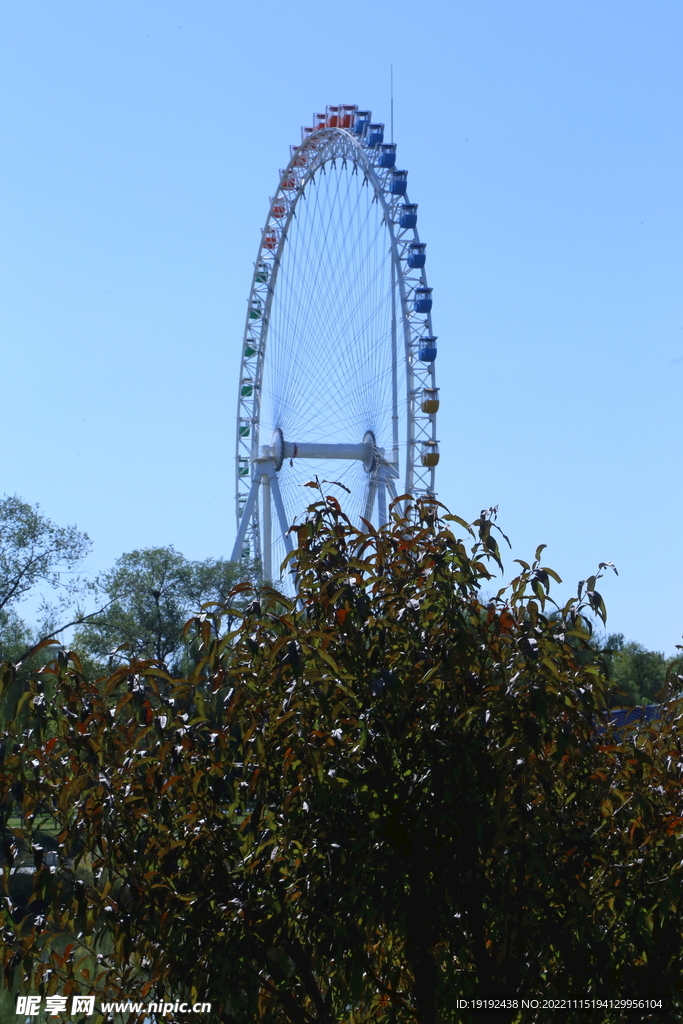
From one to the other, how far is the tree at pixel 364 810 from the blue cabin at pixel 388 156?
3720 centimetres

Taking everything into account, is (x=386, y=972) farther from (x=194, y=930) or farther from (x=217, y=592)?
(x=217, y=592)

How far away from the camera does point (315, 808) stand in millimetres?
5387

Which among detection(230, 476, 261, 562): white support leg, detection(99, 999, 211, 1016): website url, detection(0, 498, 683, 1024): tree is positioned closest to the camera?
detection(0, 498, 683, 1024): tree

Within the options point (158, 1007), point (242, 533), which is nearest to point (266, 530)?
point (242, 533)

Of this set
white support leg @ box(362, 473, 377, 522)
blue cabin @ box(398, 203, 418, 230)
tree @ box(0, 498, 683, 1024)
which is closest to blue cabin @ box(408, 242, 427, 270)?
blue cabin @ box(398, 203, 418, 230)

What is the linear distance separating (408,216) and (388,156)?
228 cm

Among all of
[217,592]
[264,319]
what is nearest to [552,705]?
[264,319]

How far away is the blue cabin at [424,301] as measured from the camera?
40250 millimetres

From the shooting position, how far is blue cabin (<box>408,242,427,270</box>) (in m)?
40.2

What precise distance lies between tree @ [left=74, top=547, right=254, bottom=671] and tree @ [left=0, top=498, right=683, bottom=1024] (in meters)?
48.6

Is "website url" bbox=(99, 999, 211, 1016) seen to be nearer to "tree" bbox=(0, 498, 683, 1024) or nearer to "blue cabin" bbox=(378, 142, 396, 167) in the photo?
"tree" bbox=(0, 498, 683, 1024)

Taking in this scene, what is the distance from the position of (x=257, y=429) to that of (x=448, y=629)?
48.1 meters

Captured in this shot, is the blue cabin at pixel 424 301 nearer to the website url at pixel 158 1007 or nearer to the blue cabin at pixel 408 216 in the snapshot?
the blue cabin at pixel 408 216

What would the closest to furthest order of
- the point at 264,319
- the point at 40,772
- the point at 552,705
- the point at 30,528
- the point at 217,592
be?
the point at 552,705 → the point at 40,772 → the point at 30,528 → the point at 264,319 → the point at 217,592
